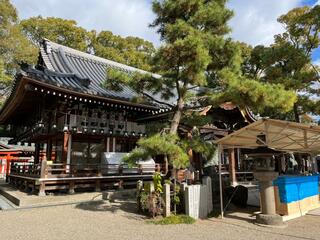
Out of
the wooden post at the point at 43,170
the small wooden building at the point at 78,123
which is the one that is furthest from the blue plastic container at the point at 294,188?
the wooden post at the point at 43,170

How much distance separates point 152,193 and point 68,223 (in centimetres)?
236

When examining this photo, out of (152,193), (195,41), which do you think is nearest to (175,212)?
(152,193)

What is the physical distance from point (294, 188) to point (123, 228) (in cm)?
519

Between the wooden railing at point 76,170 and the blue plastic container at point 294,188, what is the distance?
5.06 metres

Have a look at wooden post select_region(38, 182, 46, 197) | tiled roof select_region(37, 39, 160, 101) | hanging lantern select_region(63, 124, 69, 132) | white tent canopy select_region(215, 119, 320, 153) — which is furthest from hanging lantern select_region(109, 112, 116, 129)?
white tent canopy select_region(215, 119, 320, 153)

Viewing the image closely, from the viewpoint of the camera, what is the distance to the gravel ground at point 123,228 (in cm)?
602

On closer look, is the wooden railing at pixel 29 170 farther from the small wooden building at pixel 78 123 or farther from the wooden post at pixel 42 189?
the wooden post at pixel 42 189

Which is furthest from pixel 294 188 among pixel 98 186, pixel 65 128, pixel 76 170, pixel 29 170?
pixel 29 170

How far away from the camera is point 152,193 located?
7.90m

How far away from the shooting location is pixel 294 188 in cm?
828

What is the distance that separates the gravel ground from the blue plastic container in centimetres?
64

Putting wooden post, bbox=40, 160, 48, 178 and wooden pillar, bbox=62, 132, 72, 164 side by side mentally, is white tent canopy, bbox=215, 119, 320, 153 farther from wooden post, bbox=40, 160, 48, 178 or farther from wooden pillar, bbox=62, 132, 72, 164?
wooden pillar, bbox=62, 132, 72, 164

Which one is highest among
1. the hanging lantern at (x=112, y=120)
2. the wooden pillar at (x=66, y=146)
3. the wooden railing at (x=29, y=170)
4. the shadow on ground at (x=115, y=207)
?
the hanging lantern at (x=112, y=120)

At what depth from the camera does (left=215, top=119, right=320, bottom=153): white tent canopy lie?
7.07m
